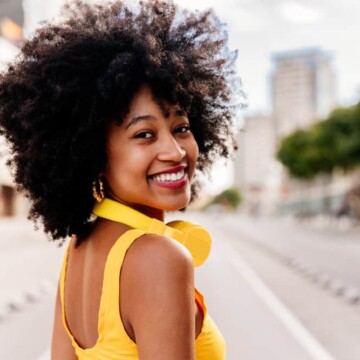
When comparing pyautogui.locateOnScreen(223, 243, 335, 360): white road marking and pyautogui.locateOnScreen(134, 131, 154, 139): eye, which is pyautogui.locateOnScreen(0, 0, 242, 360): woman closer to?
pyautogui.locateOnScreen(134, 131, 154, 139): eye

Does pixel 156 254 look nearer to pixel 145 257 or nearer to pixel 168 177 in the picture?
pixel 145 257

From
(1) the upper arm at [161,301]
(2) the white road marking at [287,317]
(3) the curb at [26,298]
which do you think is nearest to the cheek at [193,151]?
(1) the upper arm at [161,301]

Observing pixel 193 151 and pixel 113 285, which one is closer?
pixel 113 285

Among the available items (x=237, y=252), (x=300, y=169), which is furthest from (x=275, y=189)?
(x=237, y=252)

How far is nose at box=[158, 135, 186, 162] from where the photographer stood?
5.62 ft

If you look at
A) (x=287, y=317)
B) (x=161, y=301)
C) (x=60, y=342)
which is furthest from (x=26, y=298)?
(x=161, y=301)

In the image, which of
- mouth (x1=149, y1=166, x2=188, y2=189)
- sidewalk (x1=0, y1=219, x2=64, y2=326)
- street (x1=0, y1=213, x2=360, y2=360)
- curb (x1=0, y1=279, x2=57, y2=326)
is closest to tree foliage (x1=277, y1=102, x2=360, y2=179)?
street (x1=0, y1=213, x2=360, y2=360)

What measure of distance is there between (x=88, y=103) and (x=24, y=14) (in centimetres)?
6645

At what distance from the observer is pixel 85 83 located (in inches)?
71.3

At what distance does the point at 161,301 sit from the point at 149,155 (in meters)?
0.42

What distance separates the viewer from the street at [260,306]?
711 centimetres

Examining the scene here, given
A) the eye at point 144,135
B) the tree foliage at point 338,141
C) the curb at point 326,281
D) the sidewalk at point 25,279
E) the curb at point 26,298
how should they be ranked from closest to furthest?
1. the eye at point 144,135
2. the curb at point 26,298
3. the sidewalk at point 25,279
4. the curb at point 326,281
5. the tree foliage at point 338,141

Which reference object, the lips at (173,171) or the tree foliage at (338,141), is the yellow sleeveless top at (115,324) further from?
the tree foliage at (338,141)

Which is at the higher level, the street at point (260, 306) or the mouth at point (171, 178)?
the mouth at point (171, 178)
